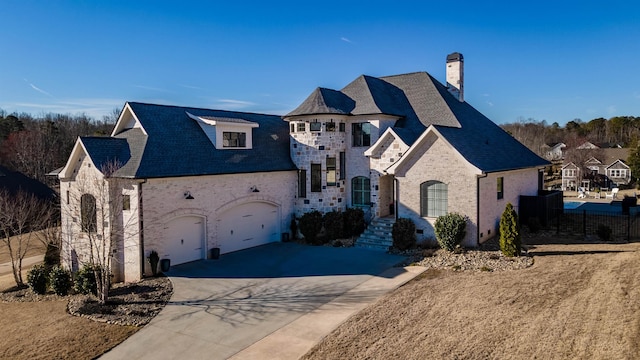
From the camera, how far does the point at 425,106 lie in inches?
1057

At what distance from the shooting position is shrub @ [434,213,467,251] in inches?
754

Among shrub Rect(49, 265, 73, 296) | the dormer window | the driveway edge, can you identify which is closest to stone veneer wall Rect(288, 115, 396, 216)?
the dormer window

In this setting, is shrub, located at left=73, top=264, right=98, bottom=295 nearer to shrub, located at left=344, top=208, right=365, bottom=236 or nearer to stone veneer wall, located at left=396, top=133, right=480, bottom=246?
shrub, located at left=344, top=208, right=365, bottom=236

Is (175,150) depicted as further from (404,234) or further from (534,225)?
(534,225)

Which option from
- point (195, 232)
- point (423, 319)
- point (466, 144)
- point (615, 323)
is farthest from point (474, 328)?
point (195, 232)

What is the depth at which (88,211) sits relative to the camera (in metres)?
20.1

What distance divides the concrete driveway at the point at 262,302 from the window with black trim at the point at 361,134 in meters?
7.08

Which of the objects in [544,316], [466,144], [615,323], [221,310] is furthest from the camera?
[466,144]

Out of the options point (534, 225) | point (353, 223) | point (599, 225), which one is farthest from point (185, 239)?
point (599, 225)

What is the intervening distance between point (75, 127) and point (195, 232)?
7915 cm

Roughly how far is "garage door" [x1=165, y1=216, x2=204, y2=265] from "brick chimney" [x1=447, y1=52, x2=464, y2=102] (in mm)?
19294

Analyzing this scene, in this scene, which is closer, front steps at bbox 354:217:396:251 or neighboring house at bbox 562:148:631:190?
front steps at bbox 354:217:396:251

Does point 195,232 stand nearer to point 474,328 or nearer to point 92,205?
point 92,205

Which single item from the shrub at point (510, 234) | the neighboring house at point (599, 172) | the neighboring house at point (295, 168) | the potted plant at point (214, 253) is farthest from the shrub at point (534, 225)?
the neighboring house at point (599, 172)
